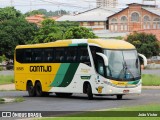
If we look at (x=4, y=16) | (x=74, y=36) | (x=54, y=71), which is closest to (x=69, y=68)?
(x=54, y=71)

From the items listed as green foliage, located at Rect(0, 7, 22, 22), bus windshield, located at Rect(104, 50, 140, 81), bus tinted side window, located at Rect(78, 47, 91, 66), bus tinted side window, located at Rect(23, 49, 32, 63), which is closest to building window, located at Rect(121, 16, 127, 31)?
green foliage, located at Rect(0, 7, 22, 22)

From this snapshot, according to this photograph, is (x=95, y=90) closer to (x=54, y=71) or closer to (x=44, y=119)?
(x=54, y=71)

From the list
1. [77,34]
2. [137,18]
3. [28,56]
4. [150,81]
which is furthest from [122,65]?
[137,18]

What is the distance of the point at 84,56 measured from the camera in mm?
32156

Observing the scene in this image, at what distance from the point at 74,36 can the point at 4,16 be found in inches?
1552

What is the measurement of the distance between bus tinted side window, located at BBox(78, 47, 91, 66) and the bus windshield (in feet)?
4.08

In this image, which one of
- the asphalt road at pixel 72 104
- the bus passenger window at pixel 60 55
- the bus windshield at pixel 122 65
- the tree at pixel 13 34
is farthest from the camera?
the tree at pixel 13 34

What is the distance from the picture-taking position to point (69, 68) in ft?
109

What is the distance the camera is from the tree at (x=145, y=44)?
3907 inches

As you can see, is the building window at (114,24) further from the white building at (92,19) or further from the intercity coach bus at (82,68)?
the intercity coach bus at (82,68)

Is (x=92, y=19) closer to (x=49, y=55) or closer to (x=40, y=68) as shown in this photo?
(x=40, y=68)

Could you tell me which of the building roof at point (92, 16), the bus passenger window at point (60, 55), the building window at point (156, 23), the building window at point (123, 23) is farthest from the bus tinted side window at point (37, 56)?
the building roof at point (92, 16)

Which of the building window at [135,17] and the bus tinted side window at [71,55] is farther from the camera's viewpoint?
the building window at [135,17]

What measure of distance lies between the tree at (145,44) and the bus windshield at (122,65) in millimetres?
67320
